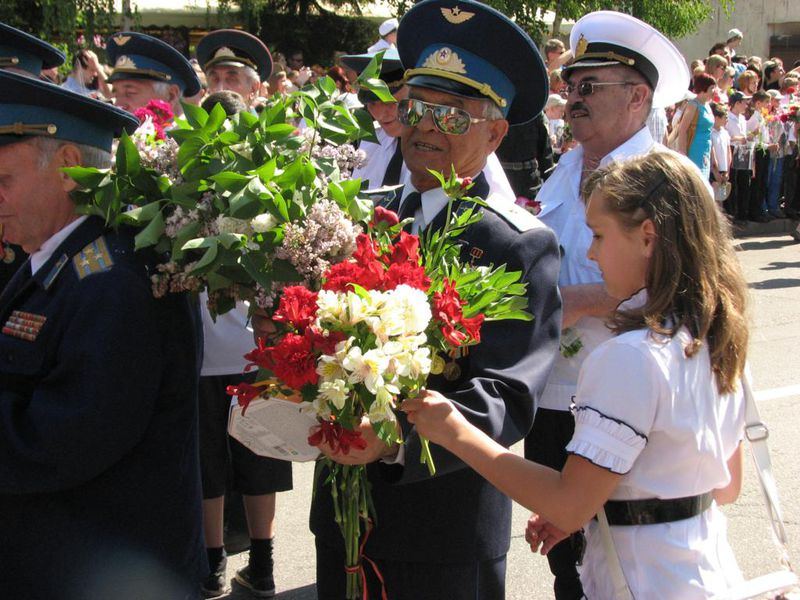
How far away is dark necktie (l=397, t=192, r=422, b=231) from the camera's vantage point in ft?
9.05

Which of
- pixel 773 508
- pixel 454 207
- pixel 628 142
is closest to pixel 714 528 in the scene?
pixel 773 508

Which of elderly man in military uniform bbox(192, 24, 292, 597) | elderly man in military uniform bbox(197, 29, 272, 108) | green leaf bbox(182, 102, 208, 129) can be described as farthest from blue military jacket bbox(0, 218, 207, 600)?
elderly man in military uniform bbox(197, 29, 272, 108)

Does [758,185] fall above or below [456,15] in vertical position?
below

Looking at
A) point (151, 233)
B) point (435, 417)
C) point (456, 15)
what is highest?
point (456, 15)

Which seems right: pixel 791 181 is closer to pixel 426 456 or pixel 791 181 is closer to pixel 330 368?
pixel 426 456

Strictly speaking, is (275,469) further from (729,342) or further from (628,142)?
(729,342)

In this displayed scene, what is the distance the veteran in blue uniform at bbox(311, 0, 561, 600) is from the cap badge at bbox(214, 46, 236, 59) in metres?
4.25

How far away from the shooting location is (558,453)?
11.0ft

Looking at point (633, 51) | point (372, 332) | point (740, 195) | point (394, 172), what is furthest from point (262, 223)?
point (740, 195)

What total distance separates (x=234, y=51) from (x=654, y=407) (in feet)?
18.2

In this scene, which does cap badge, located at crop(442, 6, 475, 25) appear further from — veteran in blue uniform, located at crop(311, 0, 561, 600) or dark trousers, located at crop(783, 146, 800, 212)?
dark trousers, located at crop(783, 146, 800, 212)

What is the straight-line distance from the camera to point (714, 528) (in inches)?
88.8

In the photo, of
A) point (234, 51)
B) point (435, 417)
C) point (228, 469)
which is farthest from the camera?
point (234, 51)

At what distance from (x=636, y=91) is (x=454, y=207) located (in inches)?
47.4
